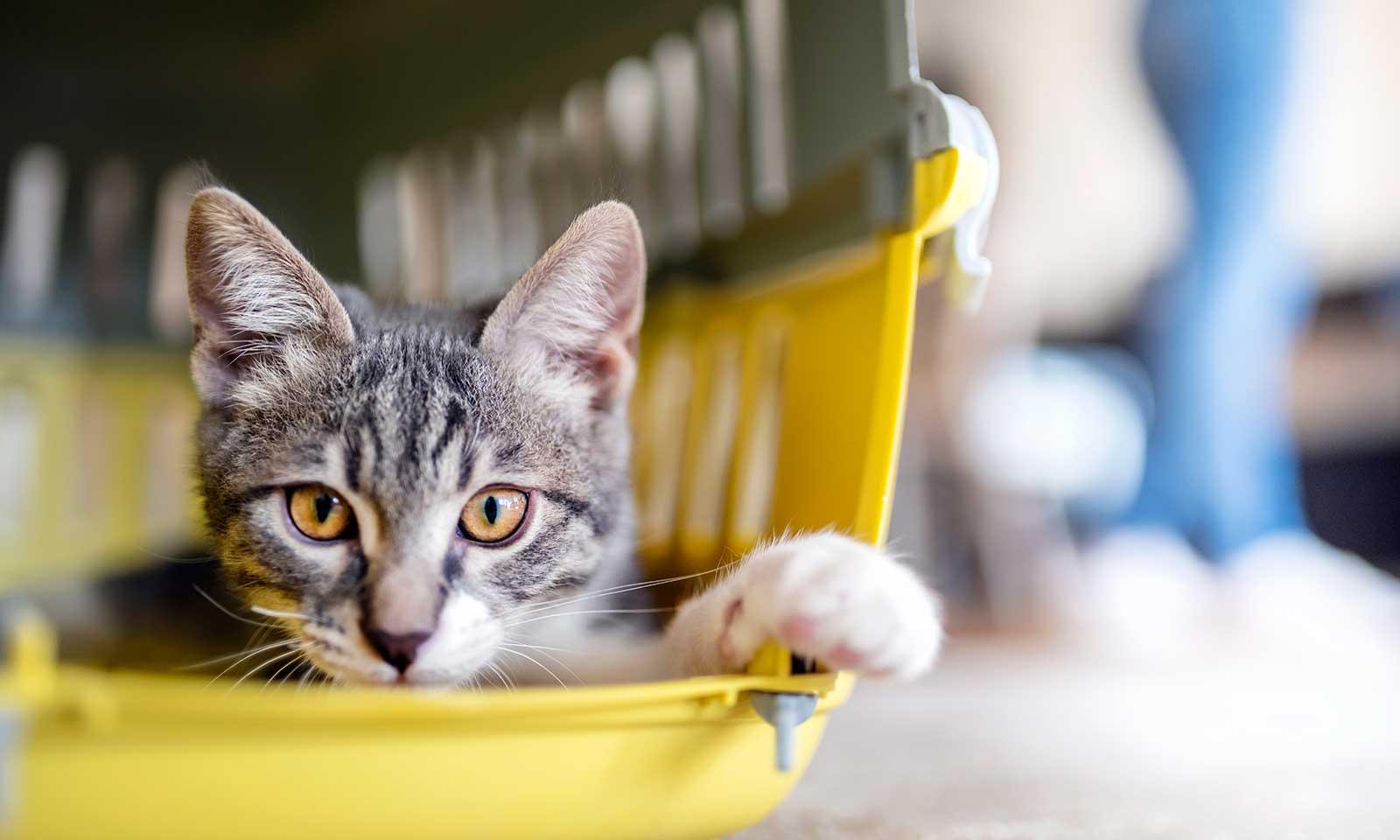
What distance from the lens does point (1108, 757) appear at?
4.52 feet

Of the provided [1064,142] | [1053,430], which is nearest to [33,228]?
[1053,430]

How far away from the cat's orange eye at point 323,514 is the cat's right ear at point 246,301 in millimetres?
161

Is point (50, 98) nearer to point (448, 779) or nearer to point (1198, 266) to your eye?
point (448, 779)

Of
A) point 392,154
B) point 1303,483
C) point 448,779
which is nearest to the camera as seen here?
point 448,779

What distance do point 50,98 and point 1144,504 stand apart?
114 inches

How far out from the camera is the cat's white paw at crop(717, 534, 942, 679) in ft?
2.31

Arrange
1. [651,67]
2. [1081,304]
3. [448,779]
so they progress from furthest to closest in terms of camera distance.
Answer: [1081,304], [651,67], [448,779]

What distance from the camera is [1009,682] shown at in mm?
1977

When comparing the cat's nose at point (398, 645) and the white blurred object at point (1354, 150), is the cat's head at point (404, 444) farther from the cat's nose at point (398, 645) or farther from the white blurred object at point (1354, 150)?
the white blurred object at point (1354, 150)


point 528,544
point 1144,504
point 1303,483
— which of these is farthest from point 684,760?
point 1303,483

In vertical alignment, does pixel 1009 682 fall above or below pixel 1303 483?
below

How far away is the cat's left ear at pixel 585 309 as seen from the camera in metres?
1.01

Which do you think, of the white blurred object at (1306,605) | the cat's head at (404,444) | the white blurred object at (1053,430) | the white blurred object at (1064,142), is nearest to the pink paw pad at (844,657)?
the cat's head at (404,444)

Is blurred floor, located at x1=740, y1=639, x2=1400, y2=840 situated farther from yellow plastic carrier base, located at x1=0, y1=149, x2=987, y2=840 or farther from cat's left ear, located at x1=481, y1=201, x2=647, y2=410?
cat's left ear, located at x1=481, y1=201, x2=647, y2=410
